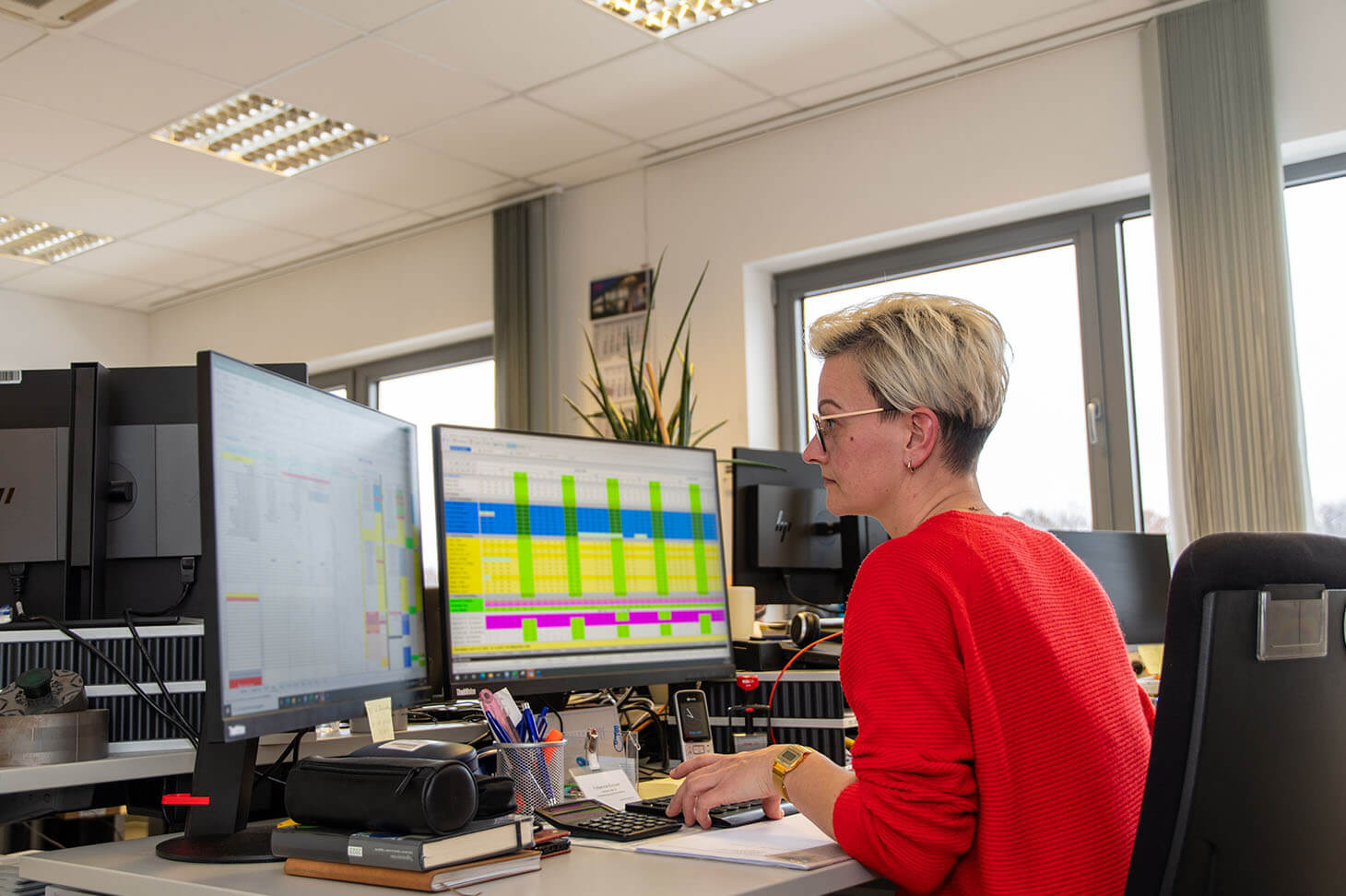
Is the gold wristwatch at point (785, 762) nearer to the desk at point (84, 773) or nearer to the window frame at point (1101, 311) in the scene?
the desk at point (84, 773)

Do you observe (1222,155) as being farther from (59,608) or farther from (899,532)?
(59,608)

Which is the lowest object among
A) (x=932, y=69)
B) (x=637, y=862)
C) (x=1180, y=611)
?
(x=637, y=862)

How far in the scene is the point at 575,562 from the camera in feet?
5.86

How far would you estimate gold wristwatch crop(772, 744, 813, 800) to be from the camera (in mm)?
1283

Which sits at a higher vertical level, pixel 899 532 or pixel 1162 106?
pixel 1162 106

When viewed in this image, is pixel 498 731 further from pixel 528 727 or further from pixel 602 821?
pixel 602 821

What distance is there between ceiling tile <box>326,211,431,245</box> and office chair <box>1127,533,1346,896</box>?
4.77 m

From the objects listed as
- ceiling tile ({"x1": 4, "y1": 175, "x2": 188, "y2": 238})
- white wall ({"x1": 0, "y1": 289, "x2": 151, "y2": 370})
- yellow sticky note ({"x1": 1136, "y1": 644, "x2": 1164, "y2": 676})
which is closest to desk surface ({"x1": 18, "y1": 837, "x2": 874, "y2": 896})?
yellow sticky note ({"x1": 1136, "y1": 644, "x2": 1164, "y2": 676})

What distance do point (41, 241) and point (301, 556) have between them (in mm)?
5201

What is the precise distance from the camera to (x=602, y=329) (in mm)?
4855

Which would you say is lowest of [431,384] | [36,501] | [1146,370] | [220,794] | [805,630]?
[220,794]

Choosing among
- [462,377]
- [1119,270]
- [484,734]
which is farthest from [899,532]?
[462,377]

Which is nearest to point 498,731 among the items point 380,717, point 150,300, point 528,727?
point 528,727

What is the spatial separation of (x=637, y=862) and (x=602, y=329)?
379 cm
